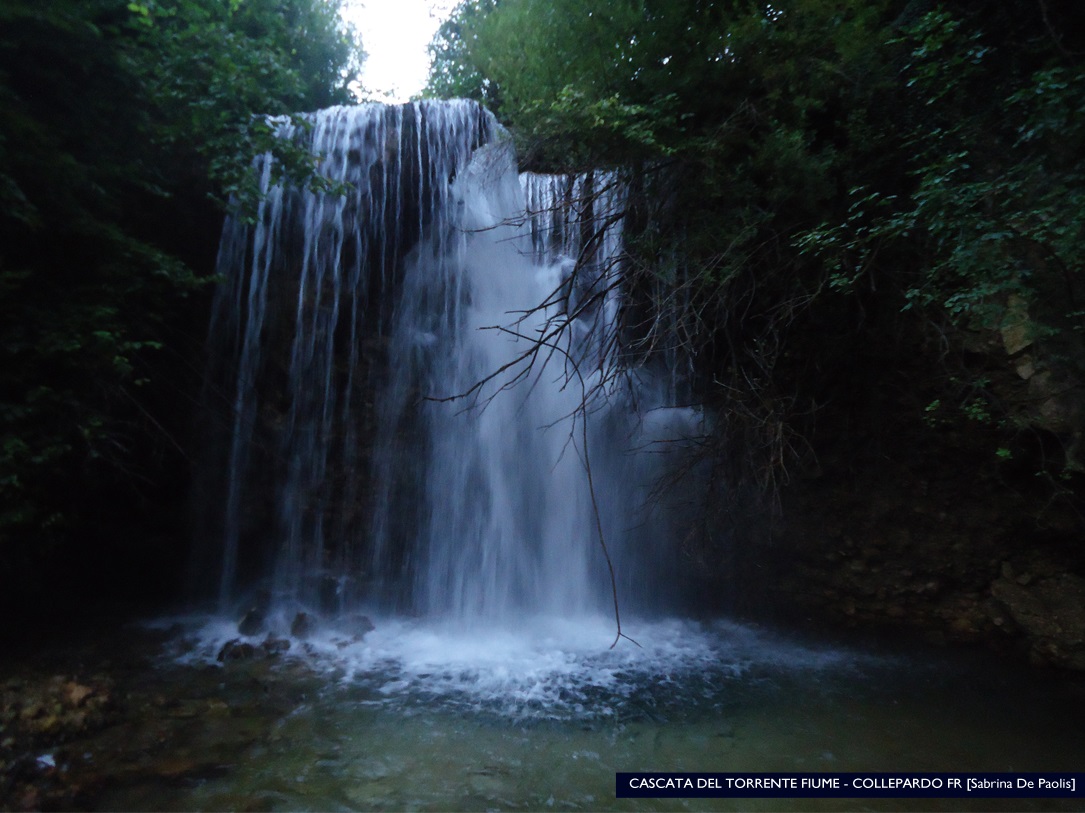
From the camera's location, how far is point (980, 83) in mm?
4945

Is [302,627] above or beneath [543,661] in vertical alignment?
above

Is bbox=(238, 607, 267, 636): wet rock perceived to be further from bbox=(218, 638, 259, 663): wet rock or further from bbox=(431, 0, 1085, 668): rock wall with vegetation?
bbox=(431, 0, 1085, 668): rock wall with vegetation

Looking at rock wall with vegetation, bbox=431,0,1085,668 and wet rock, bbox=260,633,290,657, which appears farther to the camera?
wet rock, bbox=260,633,290,657

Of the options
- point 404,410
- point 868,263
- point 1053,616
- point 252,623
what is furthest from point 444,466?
point 1053,616

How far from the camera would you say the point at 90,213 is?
5.54 metres

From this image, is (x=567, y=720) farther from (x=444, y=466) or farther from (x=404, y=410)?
(x=404, y=410)

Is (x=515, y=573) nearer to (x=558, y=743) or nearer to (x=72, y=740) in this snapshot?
(x=558, y=743)

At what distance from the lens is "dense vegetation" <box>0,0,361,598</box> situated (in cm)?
494

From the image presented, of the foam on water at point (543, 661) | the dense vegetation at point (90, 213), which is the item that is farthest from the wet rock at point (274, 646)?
the dense vegetation at point (90, 213)

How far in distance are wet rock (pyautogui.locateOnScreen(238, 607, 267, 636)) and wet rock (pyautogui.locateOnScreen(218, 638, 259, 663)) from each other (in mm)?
509

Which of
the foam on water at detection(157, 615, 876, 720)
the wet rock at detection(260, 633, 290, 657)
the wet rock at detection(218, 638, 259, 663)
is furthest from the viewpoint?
the wet rock at detection(260, 633, 290, 657)

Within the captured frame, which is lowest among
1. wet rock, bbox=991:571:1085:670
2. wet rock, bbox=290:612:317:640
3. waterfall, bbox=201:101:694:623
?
wet rock, bbox=290:612:317:640

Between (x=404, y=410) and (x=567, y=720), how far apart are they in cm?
440

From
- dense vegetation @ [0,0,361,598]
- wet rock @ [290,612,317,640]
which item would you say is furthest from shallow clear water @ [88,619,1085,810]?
dense vegetation @ [0,0,361,598]
